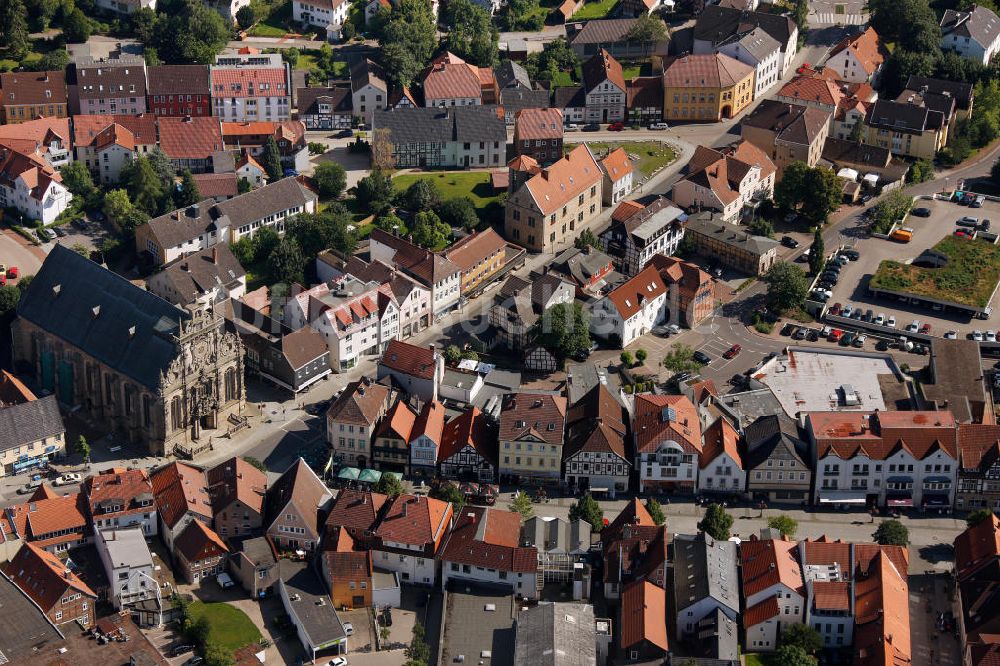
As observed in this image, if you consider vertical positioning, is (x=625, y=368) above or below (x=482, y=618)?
above

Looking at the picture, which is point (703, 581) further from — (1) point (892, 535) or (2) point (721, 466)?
(1) point (892, 535)

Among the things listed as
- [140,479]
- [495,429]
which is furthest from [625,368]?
[140,479]

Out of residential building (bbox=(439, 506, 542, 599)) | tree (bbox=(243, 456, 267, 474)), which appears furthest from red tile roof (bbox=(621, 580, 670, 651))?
tree (bbox=(243, 456, 267, 474))

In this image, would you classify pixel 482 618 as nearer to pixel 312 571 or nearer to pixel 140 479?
pixel 312 571

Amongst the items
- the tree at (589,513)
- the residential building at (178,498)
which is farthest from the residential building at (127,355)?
the tree at (589,513)

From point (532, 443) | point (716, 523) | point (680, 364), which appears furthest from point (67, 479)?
point (680, 364)

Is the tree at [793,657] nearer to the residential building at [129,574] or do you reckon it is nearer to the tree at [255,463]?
the tree at [255,463]
